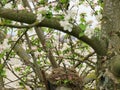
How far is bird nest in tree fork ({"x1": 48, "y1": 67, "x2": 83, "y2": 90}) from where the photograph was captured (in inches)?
130

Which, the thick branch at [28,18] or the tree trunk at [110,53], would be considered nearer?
the thick branch at [28,18]

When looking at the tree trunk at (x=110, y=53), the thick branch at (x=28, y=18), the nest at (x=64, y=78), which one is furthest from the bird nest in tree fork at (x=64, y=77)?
the thick branch at (x=28, y=18)

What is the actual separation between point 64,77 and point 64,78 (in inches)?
0.5

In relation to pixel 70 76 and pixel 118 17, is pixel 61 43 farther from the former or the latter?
pixel 118 17

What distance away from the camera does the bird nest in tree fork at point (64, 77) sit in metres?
3.30

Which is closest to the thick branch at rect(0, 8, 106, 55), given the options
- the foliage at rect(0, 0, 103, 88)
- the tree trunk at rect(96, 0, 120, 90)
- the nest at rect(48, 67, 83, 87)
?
the foliage at rect(0, 0, 103, 88)

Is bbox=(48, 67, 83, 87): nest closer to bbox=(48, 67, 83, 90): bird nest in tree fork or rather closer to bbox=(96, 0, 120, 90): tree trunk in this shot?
bbox=(48, 67, 83, 90): bird nest in tree fork

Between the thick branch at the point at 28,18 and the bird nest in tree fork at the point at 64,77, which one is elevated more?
the thick branch at the point at 28,18

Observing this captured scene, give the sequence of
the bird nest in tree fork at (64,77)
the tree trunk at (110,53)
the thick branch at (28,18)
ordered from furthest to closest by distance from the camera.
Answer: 1. the bird nest in tree fork at (64,77)
2. the tree trunk at (110,53)
3. the thick branch at (28,18)

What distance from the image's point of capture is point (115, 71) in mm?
2801

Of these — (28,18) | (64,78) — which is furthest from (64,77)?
(28,18)

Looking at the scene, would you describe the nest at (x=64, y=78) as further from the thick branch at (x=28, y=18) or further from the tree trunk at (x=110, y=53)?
the thick branch at (x=28, y=18)

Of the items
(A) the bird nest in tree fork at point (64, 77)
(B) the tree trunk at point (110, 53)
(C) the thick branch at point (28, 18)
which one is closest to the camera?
(C) the thick branch at point (28, 18)

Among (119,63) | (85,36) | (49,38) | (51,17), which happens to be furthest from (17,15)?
(49,38)
